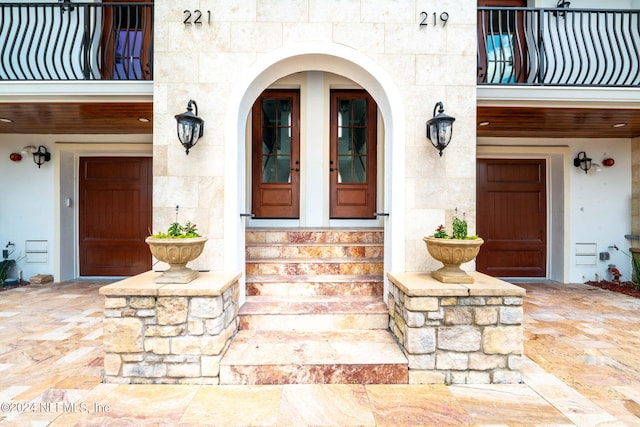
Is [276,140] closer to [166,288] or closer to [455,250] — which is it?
[166,288]

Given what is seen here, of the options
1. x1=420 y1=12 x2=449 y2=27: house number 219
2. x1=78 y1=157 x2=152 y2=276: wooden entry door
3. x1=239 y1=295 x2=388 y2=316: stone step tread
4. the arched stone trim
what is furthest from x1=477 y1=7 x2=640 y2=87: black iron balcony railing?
x1=78 y1=157 x2=152 y2=276: wooden entry door

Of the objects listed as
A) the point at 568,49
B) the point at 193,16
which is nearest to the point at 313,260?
the point at 193,16

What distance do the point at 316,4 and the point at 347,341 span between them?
2899mm

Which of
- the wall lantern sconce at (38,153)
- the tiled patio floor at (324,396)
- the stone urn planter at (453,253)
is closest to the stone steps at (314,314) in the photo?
the tiled patio floor at (324,396)

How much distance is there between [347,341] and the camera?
8.56ft

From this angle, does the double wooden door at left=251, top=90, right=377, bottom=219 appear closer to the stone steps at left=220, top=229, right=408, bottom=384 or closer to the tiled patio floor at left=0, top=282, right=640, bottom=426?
the stone steps at left=220, top=229, right=408, bottom=384

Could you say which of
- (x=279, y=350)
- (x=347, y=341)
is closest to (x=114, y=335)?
(x=279, y=350)

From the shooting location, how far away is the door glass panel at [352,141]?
4891mm

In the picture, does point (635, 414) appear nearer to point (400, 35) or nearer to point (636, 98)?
point (400, 35)

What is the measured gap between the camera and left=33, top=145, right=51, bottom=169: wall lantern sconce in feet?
16.6

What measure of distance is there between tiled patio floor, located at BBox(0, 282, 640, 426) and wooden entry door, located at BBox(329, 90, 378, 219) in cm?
Result: 270

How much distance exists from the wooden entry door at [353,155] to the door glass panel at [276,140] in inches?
26.8

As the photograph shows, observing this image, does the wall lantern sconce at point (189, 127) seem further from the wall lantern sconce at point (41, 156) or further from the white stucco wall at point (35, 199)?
the wall lantern sconce at point (41, 156)

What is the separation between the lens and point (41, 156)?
5.07 m
